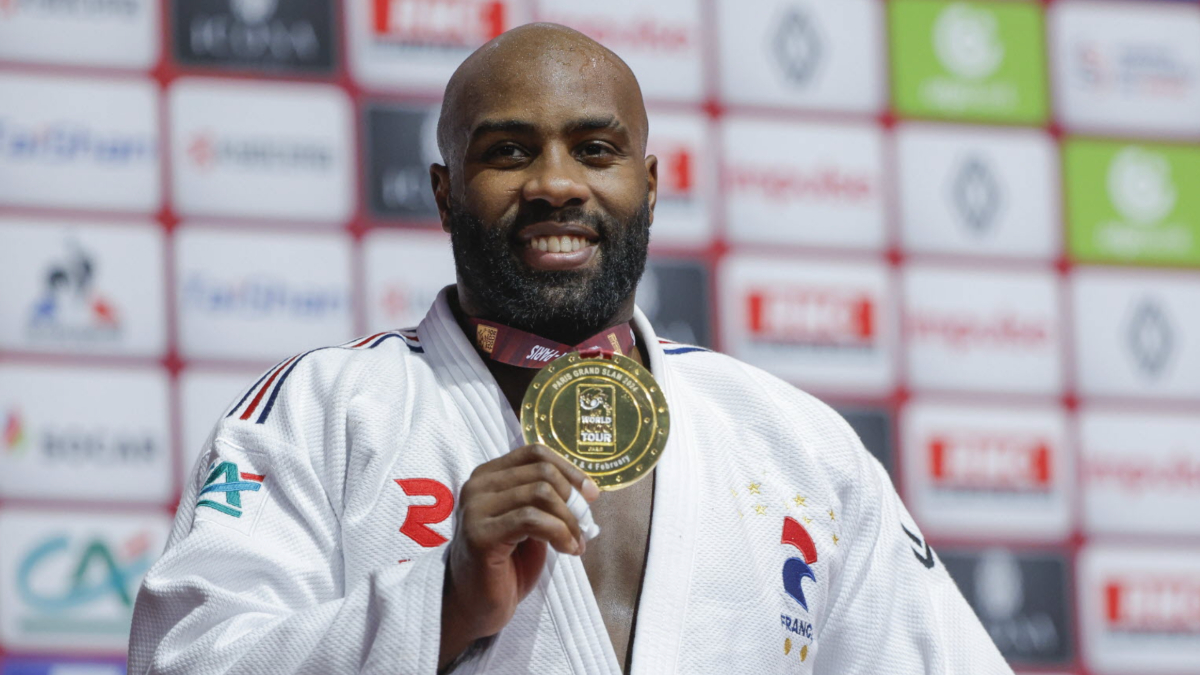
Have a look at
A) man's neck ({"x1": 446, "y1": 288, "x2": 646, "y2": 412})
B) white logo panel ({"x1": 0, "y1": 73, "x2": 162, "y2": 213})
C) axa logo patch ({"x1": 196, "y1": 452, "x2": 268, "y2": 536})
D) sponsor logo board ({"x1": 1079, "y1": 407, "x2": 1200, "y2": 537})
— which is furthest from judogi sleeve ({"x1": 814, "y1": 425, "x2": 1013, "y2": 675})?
sponsor logo board ({"x1": 1079, "y1": 407, "x2": 1200, "y2": 537})

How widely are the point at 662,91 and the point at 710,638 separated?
9.25 ft

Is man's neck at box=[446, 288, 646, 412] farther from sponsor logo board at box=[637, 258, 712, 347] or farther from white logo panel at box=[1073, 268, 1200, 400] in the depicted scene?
white logo panel at box=[1073, 268, 1200, 400]

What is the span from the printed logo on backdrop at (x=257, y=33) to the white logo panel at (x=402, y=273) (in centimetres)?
51

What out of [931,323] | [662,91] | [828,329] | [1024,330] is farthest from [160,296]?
[1024,330]

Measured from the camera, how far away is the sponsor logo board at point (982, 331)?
180 inches

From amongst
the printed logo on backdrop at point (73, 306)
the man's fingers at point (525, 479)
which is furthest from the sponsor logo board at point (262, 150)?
the man's fingers at point (525, 479)

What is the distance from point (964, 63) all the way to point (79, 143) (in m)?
2.55

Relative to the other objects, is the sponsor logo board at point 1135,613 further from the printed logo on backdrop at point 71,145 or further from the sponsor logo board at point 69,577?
the printed logo on backdrop at point 71,145

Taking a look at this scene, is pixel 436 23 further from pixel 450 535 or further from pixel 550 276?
pixel 450 535

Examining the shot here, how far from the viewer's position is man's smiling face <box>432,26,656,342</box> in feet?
6.53

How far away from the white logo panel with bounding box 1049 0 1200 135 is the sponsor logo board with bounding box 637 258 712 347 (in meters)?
1.31

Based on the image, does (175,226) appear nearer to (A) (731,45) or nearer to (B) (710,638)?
(A) (731,45)

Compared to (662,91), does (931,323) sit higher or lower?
lower

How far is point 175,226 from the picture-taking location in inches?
161
